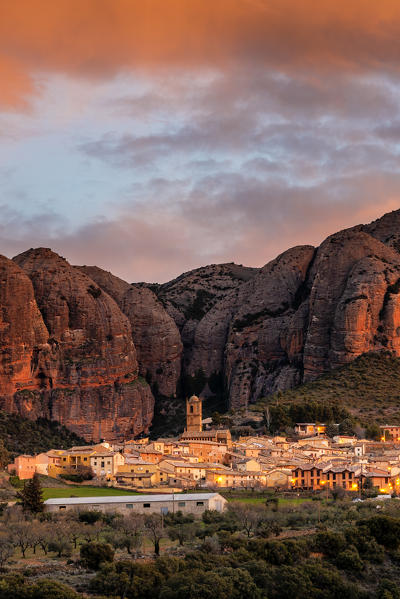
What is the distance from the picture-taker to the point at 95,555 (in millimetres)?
63688

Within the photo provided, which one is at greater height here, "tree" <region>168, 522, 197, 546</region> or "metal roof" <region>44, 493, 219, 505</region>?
"metal roof" <region>44, 493, 219, 505</region>

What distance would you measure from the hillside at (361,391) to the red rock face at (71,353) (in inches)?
938

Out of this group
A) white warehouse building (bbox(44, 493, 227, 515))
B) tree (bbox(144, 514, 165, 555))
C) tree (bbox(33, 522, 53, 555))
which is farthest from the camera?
white warehouse building (bbox(44, 493, 227, 515))

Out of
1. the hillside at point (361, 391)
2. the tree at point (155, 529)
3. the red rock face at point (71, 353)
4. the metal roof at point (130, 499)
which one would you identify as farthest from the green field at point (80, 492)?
the red rock face at point (71, 353)

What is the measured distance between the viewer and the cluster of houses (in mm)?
98562

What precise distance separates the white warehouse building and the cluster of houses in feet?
30.4

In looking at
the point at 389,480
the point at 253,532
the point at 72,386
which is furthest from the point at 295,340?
the point at 253,532

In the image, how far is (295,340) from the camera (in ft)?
564

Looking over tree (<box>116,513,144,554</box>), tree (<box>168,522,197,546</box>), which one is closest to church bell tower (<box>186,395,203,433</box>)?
tree (<box>116,513,144,554</box>)

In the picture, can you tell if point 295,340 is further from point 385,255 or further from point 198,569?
point 198,569

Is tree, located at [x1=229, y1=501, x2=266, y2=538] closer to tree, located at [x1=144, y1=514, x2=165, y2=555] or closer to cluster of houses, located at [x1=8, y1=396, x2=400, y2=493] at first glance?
tree, located at [x1=144, y1=514, x2=165, y2=555]

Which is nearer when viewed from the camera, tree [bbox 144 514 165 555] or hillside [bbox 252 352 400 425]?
tree [bbox 144 514 165 555]

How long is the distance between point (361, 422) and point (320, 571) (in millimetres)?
74455

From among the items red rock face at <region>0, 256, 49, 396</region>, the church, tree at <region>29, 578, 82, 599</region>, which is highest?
red rock face at <region>0, 256, 49, 396</region>
